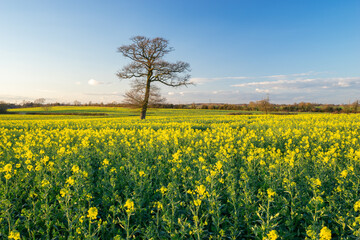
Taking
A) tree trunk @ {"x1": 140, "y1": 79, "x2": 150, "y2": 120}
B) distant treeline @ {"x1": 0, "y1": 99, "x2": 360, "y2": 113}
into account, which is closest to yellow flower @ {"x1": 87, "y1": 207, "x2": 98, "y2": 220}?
tree trunk @ {"x1": 140, "y1": 79, "x2": 150, "y2": 120}

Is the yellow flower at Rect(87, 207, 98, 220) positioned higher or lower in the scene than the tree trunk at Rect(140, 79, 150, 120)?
lower

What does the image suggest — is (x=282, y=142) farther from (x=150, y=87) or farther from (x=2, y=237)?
(x=150, y=87)

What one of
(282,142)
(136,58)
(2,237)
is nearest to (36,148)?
(2,237)

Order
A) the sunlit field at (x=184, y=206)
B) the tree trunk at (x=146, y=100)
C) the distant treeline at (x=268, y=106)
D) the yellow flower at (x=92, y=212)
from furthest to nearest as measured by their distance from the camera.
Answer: the distant treeline at (x=268, y=106), the tree trunk at (x=146, y=100), the sunlit field at (x=184, y=206), the yellow flower at (x=92, y=212)

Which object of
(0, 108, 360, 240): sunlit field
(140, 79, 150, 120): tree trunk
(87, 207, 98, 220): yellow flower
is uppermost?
(140, 79, 150, 120): tree trunk

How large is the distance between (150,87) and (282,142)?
81.2ft

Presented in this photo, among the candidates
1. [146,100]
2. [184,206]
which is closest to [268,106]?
[146,100]

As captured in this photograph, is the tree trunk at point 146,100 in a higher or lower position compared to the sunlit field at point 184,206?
higher

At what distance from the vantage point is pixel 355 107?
61031mm

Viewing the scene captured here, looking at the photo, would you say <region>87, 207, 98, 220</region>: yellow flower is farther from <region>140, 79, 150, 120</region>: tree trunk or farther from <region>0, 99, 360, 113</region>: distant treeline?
<region>0, 99, 360, 113</region>: distant treeline

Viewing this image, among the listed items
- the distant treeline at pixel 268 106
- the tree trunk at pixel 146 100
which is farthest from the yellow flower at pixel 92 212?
Answer: the distant treeline at pixel 268 106

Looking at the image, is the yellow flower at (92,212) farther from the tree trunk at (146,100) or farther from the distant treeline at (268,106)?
the distant treeline at (268,106)

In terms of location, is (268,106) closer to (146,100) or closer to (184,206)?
(146,100)

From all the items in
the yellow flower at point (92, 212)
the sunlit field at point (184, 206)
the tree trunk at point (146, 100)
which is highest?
the tree trunk at point (146, 100)
